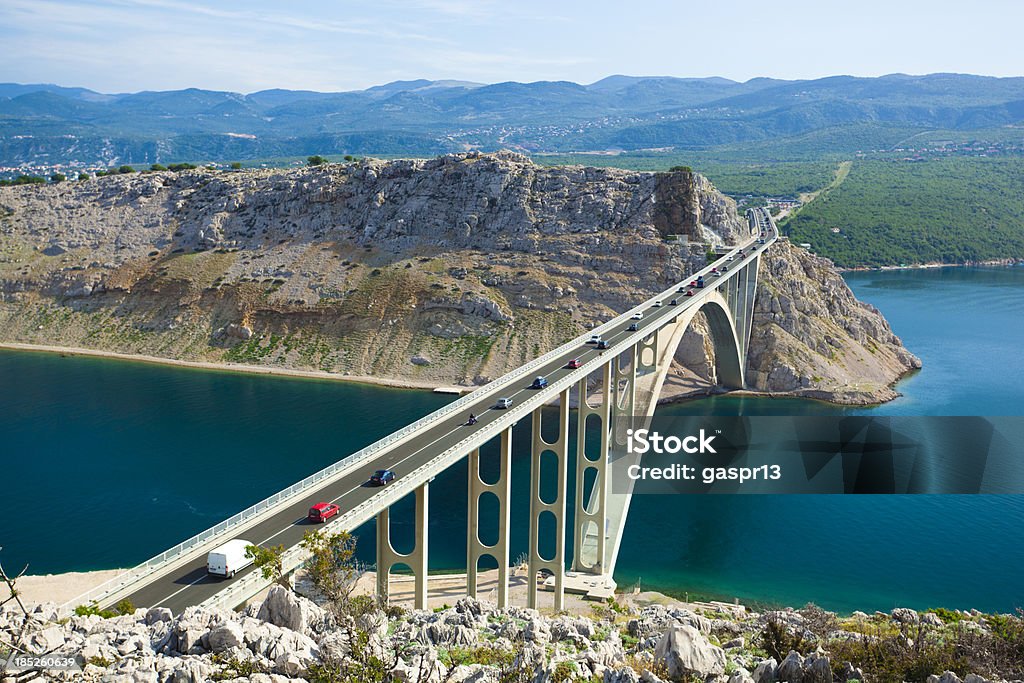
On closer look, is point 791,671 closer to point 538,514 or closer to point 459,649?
point 459,649

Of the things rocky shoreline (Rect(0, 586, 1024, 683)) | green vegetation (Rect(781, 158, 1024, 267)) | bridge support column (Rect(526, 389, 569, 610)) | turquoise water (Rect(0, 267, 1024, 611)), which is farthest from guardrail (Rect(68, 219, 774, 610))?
green vegetation (Rect(781, 158, 1024, 267))

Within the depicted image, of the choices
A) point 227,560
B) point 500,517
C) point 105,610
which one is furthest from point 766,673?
point 500,517

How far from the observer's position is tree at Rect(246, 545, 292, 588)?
23.6 metres

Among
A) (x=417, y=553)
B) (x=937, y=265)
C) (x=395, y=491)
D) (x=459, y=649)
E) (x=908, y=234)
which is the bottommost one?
(x=417, y=553)

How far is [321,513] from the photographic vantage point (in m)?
28.6

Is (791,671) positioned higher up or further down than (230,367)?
higher up

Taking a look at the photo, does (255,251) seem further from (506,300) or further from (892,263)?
(892,263)

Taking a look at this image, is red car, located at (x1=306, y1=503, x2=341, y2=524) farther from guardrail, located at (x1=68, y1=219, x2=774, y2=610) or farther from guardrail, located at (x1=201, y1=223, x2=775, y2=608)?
guardrail, located at (x1=68, y1=219, x2=774, y2=610)

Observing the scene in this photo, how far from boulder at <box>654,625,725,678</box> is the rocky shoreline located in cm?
3

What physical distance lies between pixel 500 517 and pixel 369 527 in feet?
65.2

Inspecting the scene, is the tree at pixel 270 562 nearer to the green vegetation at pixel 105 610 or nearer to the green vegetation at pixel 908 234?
the green vegetation at pixel 105 610

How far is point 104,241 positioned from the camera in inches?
4503

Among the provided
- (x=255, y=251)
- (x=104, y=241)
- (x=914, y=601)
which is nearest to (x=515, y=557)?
(x=914, y=601)

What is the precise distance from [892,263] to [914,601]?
144883 millimetres
